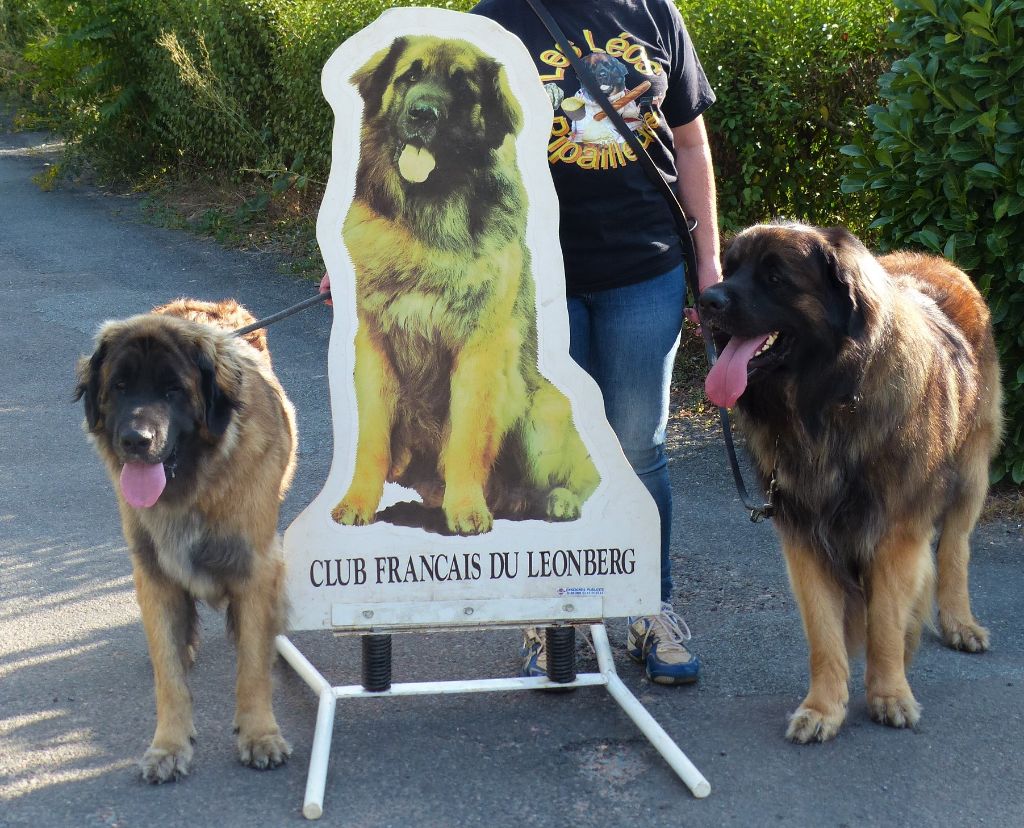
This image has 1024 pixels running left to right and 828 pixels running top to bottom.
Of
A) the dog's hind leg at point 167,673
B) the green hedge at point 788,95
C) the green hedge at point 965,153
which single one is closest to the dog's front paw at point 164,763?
the dog's hind leg at point 167,673

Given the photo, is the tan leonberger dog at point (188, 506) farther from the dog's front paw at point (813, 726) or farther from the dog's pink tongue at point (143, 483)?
the dog's front paw at point (813, 726)

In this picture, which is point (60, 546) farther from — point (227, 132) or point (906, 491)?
point (227, 132)

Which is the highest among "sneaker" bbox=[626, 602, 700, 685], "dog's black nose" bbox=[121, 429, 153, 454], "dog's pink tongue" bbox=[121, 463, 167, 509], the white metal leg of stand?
"dog's black nose" bbox=[121, 429, 153, 454]

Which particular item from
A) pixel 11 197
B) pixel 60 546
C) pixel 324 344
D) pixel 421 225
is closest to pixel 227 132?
pixel 11 197

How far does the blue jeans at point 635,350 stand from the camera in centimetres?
367

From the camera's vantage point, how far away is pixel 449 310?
331 centimetres

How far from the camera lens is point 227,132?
11500mm

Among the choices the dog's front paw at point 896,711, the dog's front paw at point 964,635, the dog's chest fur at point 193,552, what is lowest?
the dog's front paw at point 964,635

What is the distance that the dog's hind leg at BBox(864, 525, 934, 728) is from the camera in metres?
3.56

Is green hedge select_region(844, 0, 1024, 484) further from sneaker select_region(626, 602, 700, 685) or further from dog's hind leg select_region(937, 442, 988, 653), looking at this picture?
sneaker select_region(626, 602, 700, 685)

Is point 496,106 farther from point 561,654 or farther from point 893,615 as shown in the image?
point 893,615

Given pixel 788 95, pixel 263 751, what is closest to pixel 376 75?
pixel 263 751

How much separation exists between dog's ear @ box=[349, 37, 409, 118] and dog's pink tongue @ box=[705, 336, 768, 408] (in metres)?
1.25

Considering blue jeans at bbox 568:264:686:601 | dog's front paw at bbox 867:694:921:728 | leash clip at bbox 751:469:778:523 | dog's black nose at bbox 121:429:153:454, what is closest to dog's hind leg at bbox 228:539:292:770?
dog's black nose at bbox 121:429:153:454
